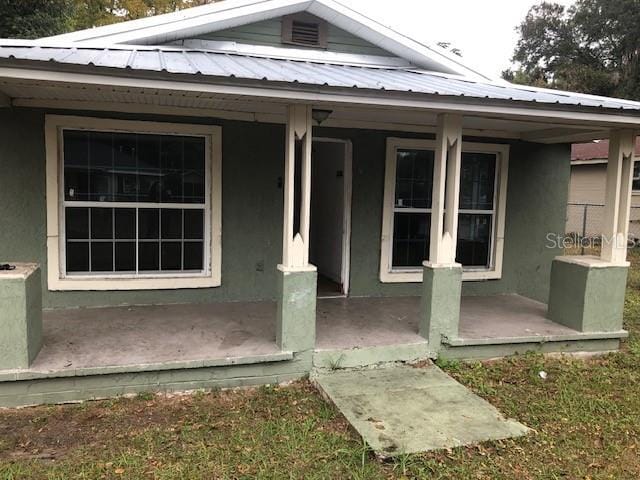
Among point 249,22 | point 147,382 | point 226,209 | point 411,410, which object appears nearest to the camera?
point 411,410

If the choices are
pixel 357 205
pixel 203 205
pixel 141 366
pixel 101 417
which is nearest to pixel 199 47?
pixel 203 205

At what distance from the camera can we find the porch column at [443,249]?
4.84 metres

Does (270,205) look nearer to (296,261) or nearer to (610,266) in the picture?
(296,261)

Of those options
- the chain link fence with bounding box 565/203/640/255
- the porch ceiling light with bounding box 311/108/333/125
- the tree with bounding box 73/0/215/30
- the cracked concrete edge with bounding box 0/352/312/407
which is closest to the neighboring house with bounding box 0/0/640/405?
the cracked concrete edge with bounding box 0/352/312/407

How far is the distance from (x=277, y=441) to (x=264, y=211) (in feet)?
10.6

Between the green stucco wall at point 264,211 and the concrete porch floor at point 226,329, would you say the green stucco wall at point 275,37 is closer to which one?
the green stucco wall at point 264,211

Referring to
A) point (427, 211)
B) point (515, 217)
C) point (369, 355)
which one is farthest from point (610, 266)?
point (369, 355)

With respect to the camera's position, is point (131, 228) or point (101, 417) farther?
point (131, 228)

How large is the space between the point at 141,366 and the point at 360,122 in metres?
3.89

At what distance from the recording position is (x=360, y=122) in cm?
629

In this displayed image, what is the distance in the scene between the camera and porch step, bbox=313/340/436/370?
14.9ft

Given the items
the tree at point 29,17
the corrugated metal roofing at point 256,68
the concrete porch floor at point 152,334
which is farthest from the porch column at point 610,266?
the tree at point 29,17

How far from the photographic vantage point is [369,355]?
4688 millimetres

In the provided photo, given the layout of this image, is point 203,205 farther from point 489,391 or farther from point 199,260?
point 489,391
